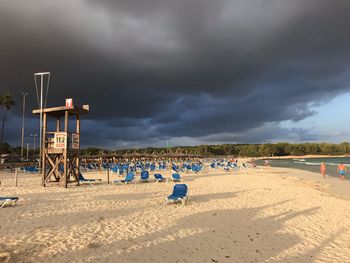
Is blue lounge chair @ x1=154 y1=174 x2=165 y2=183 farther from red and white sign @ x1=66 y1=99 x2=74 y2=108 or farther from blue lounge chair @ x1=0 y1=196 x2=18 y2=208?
blue lounge chair @ x1=0 y1=196 x2=18 y2=208

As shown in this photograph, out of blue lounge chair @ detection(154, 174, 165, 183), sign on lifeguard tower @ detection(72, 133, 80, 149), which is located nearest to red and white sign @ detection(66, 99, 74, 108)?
sign on lifeguard tower @ detection(72, 133, 80, 149)

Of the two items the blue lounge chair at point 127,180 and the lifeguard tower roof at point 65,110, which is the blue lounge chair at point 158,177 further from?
the lifeguard tower roof at point 65,110

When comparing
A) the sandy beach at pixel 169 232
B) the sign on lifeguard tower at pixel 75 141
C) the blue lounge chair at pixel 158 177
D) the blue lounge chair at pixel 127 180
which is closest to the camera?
the sandy beach at pixel 169 232

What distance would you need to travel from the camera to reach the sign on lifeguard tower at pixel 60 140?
15.4 meters

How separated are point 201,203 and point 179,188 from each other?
0.95 m

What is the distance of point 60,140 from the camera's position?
50.9 feet

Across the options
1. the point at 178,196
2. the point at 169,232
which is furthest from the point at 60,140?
the point at 169,232

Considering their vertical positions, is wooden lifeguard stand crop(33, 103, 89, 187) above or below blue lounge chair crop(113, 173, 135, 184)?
above

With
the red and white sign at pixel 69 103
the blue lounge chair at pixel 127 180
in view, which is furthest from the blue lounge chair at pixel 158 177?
the red and white sign at pixel 69 103

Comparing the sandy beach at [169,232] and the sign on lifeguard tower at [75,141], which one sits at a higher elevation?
the sign on lifeguard tower at [75,141]

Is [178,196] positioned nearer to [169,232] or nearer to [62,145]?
[169,232]

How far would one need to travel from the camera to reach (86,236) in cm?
631

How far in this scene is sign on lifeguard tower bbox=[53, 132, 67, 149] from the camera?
1537cm

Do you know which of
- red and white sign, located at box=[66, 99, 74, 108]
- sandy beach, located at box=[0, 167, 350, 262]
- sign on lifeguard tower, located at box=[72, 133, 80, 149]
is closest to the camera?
sandy beach, located at box=[0, 167, 350, 262]
